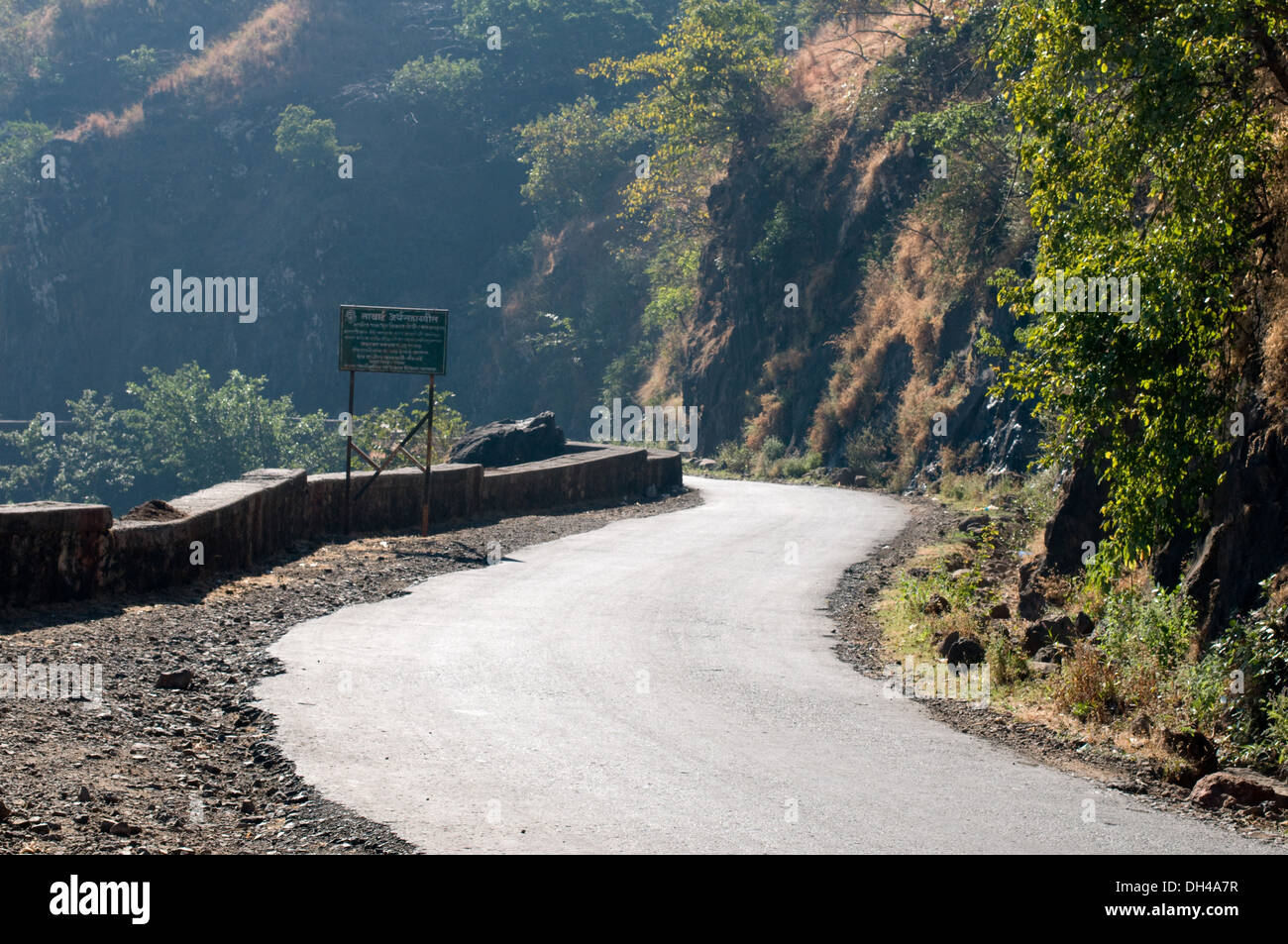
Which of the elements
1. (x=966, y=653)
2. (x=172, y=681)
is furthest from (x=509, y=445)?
(x=172, y=681)

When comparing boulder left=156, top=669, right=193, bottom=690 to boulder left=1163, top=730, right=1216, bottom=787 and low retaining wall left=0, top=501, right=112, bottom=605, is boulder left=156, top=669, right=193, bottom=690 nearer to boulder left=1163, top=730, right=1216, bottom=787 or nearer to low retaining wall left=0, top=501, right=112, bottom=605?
low retaining wall left=0, top=501, right=112, bottom=605

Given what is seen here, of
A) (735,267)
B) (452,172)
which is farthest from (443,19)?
(735,267)

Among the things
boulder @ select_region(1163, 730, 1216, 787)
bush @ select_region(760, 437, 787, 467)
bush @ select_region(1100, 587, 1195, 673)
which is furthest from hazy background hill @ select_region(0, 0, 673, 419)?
boulder @ select_region(1163, 730, 1216, 787)

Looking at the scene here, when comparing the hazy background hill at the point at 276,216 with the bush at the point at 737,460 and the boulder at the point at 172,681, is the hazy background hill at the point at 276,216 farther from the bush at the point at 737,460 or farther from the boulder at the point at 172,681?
the boulder at the point at 172,681

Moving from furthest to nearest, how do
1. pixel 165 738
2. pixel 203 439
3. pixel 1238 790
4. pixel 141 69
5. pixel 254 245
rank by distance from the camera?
1. pixel 141 69
2. pixel 254 245
3. pixel 203 439
4. pixel 165 738
5. pixel 1238 790

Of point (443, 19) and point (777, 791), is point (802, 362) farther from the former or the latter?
point (443, 19)

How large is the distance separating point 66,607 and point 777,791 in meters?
7.28

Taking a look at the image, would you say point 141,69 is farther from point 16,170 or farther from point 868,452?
point 868,452

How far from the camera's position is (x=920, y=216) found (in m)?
36.8

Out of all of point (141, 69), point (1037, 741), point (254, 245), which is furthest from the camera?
point (141, 69)

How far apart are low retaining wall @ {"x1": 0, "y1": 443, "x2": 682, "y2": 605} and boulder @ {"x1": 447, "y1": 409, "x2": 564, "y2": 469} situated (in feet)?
7.80

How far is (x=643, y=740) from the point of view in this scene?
8.27 m

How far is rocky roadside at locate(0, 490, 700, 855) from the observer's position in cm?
614

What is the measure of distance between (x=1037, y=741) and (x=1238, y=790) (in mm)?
1707
